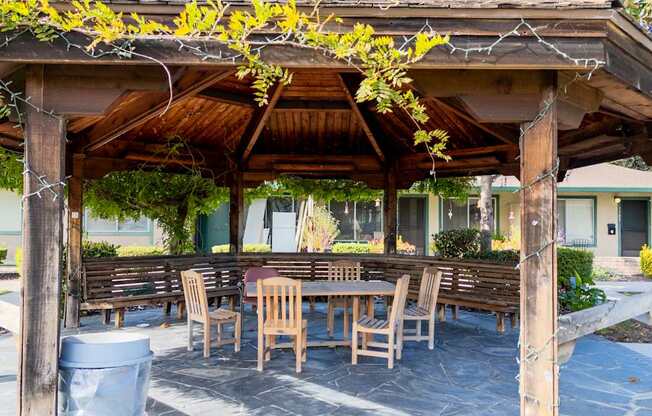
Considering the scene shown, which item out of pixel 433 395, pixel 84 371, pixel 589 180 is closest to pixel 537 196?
pixel 433 395

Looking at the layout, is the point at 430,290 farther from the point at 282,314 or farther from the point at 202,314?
the point at 202,314

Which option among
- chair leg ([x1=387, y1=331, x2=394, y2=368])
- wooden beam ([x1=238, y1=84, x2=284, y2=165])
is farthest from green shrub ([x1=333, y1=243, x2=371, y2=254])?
chair leg ([x1=387, y1=331, x2=394, y2=368])

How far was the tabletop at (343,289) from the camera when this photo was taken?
5420mm

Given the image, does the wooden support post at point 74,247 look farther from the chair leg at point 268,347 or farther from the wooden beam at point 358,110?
the wooden beam at point 358,110

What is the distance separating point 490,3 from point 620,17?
2.80ft

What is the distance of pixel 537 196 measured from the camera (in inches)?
126

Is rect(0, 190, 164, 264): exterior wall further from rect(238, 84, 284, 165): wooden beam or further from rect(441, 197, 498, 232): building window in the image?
rect(441, 197, 498, 232): building window

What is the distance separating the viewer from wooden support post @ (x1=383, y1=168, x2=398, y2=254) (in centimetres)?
904

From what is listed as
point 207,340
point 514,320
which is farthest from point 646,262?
point 207,340

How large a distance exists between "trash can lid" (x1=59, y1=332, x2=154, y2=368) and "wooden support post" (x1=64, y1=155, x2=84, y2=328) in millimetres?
4154

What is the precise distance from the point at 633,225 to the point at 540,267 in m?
17.0

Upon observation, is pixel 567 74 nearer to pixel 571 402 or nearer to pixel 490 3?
pixel 490 3

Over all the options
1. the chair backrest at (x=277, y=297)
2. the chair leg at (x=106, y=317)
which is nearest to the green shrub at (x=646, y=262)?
the chair backrest at (x=277, y=297)

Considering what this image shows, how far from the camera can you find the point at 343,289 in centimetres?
566
